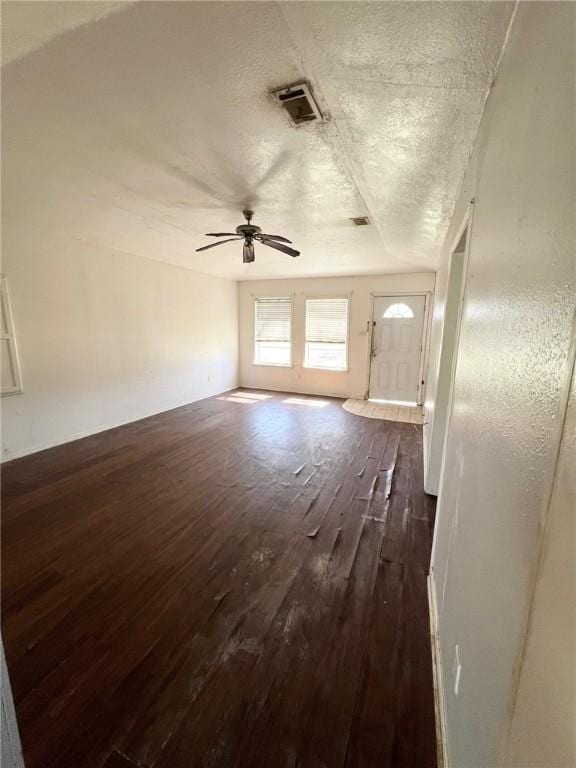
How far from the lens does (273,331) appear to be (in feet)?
22.6

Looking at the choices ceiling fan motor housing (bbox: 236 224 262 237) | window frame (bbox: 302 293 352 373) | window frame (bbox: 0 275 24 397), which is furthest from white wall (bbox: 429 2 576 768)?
window frame (bbox: 302 293 352 373)

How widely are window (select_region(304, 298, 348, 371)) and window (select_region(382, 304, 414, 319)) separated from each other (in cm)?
78

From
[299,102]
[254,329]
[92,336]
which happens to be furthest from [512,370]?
[254,329]

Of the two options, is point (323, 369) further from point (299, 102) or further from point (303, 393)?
point (299, 102)

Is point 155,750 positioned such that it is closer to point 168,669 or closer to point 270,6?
point 168,669

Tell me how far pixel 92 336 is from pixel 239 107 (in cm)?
354

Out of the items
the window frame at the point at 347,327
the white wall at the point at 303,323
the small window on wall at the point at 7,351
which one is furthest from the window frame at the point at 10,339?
the window frame at the point at 347,327

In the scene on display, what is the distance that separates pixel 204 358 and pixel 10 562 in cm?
457

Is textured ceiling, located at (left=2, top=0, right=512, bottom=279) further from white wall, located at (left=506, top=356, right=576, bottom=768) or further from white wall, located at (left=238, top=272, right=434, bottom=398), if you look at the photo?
white wall, located at (left=238, top=272, right=434, bottom=398)

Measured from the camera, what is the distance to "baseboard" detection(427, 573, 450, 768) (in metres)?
1.10

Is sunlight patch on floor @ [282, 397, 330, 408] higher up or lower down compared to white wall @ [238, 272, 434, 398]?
lower down

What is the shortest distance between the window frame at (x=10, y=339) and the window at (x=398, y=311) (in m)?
5.35

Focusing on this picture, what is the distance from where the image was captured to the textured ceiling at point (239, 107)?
3.62ft

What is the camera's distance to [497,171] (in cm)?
109
